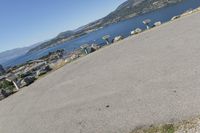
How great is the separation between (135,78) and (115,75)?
2.43 m

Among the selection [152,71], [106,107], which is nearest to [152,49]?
[152,71]

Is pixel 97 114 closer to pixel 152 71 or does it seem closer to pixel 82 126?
Answer: pixel 82 126

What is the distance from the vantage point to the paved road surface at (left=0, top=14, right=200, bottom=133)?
892 cm

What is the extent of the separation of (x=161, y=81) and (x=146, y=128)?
356 cm

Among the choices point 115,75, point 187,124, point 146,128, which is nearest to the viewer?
point 187,124

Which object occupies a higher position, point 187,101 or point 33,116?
point 187,101

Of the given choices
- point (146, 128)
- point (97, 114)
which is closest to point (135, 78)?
point (97, 114)

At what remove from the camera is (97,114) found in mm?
10766

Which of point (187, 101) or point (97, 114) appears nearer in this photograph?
point (187, 101)

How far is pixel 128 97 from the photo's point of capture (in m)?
11.1

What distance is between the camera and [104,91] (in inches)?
522

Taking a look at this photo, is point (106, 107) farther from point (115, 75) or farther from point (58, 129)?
point (115, 75)

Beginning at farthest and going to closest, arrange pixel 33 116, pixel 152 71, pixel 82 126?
pixel 33 116, pixel 152 71, pixel 82 126

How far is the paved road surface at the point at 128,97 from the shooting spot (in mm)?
8922
